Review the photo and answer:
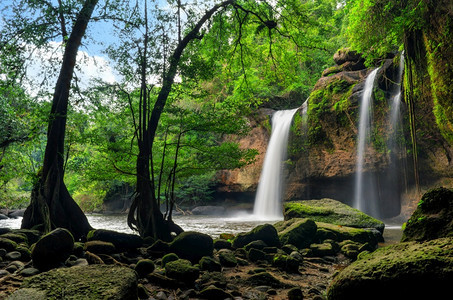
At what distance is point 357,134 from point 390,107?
212 centimetres

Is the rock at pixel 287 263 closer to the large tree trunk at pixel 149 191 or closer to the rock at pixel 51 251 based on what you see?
the large tree trunk at pixel 149 191

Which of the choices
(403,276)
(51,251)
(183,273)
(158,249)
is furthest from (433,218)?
(51,251)

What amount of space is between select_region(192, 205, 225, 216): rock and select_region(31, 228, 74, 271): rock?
1847 centimetres

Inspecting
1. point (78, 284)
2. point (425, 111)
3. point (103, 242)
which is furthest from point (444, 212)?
point (425, 111)

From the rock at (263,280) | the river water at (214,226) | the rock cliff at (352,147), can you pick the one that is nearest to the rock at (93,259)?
the rock at (263,280)

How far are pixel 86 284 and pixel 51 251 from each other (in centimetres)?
169

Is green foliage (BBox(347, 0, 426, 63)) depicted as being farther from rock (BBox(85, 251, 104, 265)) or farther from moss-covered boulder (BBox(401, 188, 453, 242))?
rock (BBox(85, 251, 104, 265))

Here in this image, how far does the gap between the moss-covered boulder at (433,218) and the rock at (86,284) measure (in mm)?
3767

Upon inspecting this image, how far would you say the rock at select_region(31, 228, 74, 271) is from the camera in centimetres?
404

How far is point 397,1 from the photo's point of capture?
341 inches

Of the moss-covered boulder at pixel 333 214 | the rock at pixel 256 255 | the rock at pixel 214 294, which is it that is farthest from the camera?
the moss-covered boulder at pixel 333 214

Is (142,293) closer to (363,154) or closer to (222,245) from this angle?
(222,245)

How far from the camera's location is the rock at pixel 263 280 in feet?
14.1

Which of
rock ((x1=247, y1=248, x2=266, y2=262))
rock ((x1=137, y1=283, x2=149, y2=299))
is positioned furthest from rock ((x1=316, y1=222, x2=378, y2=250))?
rock ((x1=137, y1=283, x2=149, y2=299))
